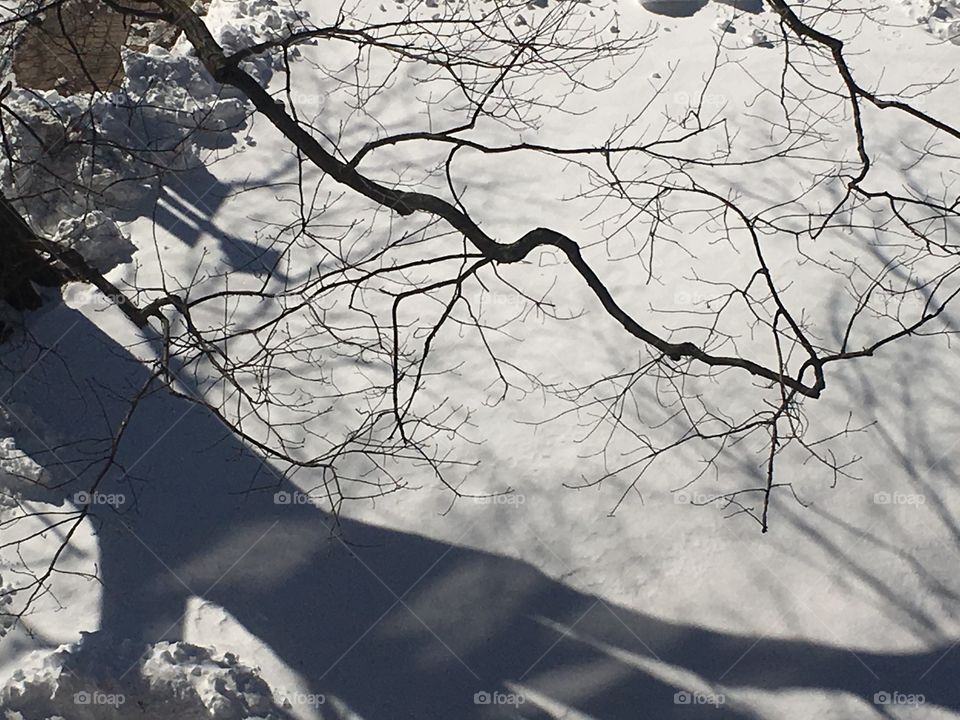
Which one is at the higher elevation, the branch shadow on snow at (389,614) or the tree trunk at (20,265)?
the tree trunk at (20,265)

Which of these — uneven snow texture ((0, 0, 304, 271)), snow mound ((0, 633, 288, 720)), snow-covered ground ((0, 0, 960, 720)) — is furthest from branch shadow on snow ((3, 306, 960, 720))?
uneven snow texture ((0, 0, 304, 271))

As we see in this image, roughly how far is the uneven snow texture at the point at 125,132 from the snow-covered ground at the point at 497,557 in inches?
6.9

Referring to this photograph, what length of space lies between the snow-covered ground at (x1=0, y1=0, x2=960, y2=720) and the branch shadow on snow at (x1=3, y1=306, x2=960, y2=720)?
0.04ft

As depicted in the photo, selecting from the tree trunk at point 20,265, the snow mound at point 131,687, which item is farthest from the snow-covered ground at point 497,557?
the tree trunk at point 20,265

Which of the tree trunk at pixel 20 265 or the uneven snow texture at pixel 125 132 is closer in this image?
the tree trunk at pixel 20 265

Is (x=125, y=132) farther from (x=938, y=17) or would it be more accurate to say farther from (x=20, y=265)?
(x=938, y=17)

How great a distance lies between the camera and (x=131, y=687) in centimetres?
520

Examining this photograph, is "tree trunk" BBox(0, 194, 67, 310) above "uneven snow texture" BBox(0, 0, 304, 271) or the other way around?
the other way around

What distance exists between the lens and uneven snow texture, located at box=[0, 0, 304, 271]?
24.2 ft

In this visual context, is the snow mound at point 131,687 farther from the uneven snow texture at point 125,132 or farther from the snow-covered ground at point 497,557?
the uneven snow texture at point 125,132

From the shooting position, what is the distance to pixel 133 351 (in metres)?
6.95

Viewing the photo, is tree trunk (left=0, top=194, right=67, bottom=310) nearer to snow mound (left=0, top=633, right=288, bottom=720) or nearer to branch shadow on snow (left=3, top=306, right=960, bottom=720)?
branch shadow on snow (left=3, top=306, right=960, bottom=720)

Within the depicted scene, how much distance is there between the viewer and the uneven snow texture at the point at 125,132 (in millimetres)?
7379

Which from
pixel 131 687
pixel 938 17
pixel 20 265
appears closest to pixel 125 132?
pixel 20 265
